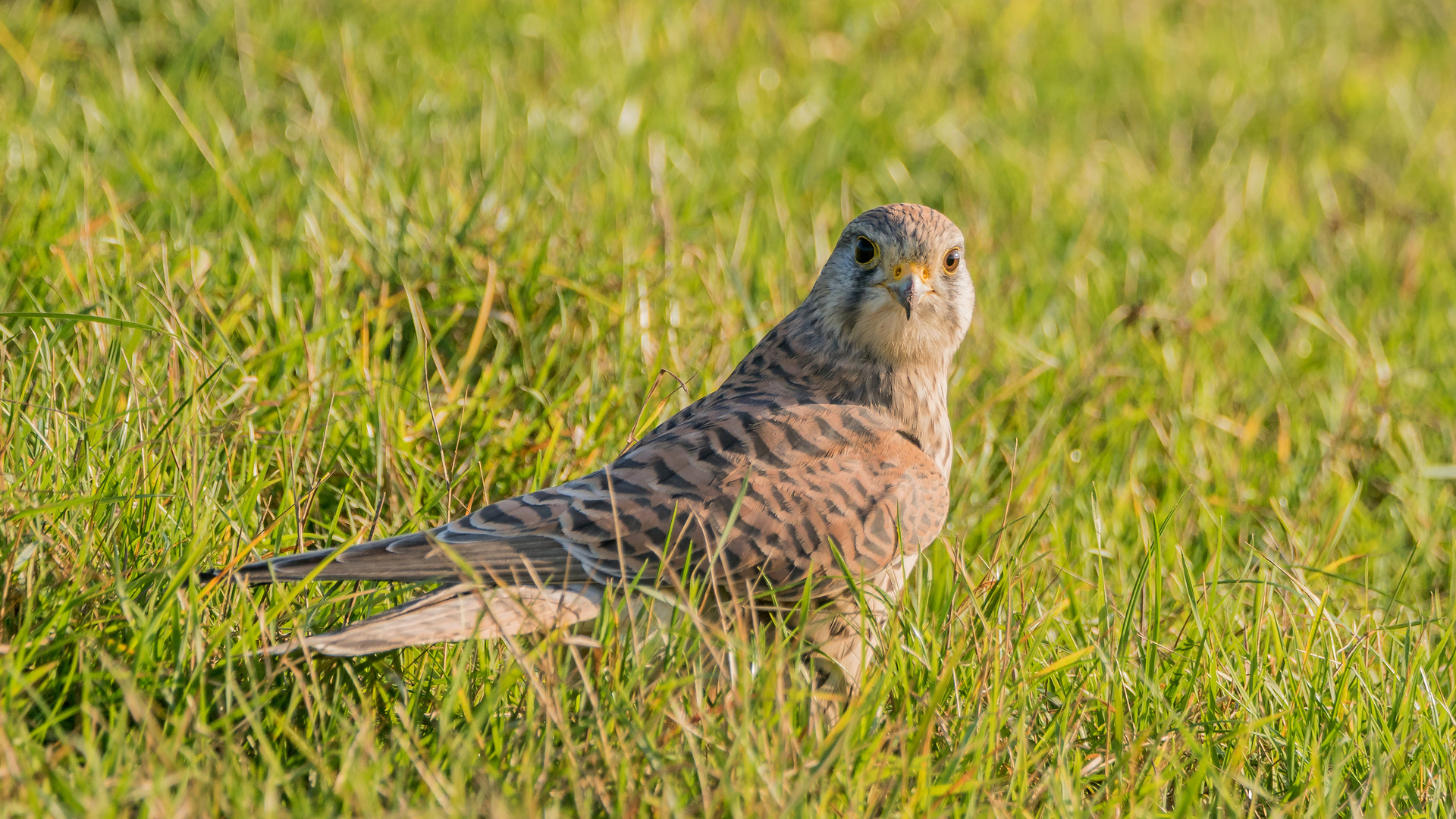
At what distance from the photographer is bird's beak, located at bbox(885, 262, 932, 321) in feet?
10.4

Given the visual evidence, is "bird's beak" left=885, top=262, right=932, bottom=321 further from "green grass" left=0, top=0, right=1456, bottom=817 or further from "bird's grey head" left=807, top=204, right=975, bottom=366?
"green grass" left=0, top=0, right=1456, bottom=817

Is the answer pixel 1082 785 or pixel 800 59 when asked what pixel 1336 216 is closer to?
pixel 800 59

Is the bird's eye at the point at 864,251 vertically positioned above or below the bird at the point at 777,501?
above

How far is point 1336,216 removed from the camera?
570 cm

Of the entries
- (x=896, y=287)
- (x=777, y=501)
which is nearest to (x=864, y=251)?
(x=896, y=287)

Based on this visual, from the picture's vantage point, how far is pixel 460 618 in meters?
2.38

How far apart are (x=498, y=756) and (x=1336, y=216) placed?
16.1 feet

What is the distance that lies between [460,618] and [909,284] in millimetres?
1438

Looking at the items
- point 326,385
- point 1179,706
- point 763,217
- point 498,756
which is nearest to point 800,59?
point 763,217

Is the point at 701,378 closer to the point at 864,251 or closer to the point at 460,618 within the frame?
the point at 864,251

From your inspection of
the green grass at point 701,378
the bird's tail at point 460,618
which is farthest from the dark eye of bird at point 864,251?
the bird's tail at point 460,618

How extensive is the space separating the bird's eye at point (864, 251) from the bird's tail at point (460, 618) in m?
1.16

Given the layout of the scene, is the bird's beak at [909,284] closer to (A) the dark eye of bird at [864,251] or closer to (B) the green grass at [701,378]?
(A) the dark eye of bird at [864,251]

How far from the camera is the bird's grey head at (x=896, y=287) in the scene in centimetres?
322
